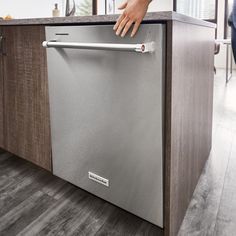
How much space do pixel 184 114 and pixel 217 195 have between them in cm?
54

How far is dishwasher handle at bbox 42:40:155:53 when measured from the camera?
86cm

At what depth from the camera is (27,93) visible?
1.41 m

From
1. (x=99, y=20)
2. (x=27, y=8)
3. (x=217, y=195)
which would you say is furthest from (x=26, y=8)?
(x=217, y=195)

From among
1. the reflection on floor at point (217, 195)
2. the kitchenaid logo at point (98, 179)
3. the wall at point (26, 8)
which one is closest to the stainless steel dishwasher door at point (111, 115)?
the kitchenaid logo at point (98, 179)

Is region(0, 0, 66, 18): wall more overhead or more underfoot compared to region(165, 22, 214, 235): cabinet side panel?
more overhead

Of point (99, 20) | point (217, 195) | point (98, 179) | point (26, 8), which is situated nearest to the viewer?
point (99, 20)

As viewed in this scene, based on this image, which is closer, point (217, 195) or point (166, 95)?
point (166, 95)

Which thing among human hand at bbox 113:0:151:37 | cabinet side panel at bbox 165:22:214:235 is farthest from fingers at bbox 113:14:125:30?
cabinet side panel at bbox 165:22:214:235

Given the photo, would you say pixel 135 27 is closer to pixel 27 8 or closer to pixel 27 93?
pixel 27 93

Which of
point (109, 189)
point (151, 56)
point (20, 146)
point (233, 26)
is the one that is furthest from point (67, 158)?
point (233, 26)

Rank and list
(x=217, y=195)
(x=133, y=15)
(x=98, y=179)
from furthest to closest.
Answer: (x=217, y=195)
(x=98, y=179)
(x=133, y=15)

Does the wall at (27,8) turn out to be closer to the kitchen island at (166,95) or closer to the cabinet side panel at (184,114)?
the kitchen island at (166,95)

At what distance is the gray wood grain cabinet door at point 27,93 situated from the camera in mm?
1297

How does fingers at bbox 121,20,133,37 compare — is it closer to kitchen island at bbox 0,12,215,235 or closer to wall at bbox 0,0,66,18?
kitchen island at bbox 0,12,215,235
